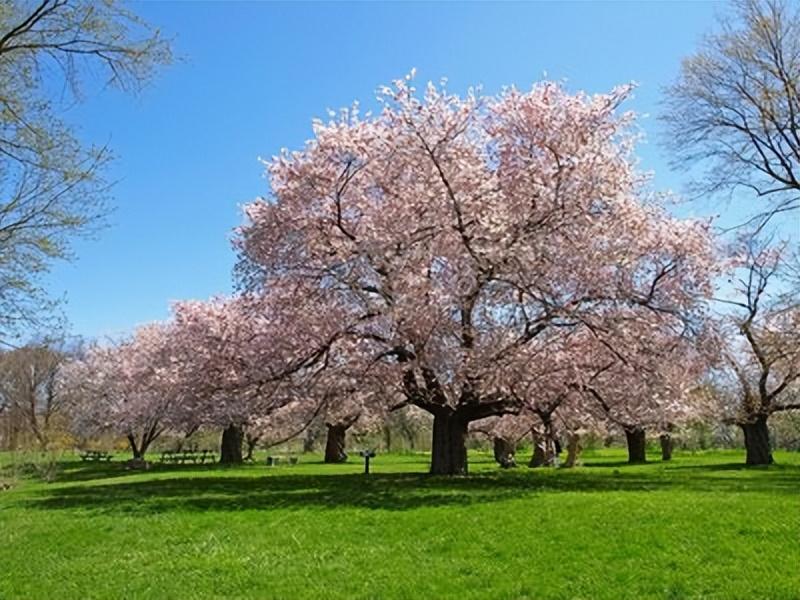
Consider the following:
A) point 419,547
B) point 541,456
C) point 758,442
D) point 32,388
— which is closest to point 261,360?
A: point 419,547

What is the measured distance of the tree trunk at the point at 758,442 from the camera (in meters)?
29.6

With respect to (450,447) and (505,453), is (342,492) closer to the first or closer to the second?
(450,447)

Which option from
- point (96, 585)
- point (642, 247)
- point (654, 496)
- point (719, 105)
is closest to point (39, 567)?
point (96, 585)

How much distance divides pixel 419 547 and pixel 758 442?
25.4m

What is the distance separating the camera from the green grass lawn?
741 cm

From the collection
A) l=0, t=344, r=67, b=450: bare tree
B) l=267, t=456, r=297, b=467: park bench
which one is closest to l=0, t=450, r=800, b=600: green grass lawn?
l=267, t=456, r=297, b=467: park bench

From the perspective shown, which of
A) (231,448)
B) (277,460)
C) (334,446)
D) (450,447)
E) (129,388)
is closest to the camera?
(450,447)

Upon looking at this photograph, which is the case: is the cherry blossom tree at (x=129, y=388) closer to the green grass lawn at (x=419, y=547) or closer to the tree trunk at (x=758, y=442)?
the green grass lawn at (x=419, y=547)

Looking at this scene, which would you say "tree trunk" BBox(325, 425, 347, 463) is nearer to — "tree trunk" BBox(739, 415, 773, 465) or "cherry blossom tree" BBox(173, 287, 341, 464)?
"cherry blossom tree" BBox(173, 287, 341, 464)

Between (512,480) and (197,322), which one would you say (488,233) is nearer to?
(512,480)

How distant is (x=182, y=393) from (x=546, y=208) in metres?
13.3

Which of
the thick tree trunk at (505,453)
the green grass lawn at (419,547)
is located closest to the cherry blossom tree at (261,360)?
the green grass lawn at (419,547)

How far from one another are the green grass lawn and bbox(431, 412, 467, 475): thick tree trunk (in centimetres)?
509

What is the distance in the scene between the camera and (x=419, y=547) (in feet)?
29.9
